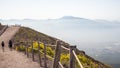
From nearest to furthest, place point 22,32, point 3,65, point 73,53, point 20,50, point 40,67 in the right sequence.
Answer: point 73,53, point 40,67, point 3,65, point 20,50, point 22,32

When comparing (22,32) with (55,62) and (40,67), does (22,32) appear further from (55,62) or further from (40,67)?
(55,62)

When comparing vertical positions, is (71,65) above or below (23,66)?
above

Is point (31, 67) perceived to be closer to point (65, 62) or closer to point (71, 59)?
point (65, 62)

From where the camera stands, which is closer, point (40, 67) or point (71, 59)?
point (71, 59)

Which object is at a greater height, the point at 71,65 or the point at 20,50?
the point at 71,65

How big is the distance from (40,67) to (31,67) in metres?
0.75

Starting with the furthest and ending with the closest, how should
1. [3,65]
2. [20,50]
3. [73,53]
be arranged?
[20,50], [3,65], [73,53]

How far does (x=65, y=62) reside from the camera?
18359 millimetres

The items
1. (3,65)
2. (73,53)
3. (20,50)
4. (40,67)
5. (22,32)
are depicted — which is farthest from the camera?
(22,32)

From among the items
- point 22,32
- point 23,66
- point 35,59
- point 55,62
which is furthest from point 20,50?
point 22,32

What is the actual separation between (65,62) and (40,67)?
172cm

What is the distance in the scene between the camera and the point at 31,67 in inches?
734

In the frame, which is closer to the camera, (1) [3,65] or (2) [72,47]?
(2) [72,47]

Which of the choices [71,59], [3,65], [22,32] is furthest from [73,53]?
[22,32]
